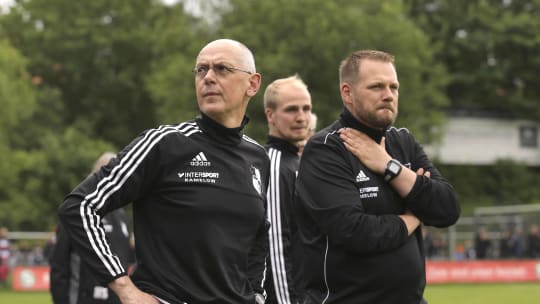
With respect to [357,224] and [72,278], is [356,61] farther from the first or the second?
[72,278]

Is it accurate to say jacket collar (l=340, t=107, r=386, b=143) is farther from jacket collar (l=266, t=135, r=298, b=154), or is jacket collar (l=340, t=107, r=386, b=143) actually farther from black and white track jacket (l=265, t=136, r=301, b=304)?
jacket collar (l=266, t=135, r=298, b=154)

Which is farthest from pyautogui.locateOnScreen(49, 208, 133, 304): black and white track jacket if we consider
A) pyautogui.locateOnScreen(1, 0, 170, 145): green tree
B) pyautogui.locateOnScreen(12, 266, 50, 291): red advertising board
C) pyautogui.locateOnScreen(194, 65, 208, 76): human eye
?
pyautogui.locateOnScreen(1, 0, 170, 145): green tree

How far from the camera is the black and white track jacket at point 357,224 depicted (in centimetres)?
511

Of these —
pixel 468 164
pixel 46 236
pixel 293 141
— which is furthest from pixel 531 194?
pixel 293 141

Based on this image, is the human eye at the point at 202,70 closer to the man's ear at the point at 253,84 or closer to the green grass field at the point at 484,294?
the man's ear at the point at 253,84

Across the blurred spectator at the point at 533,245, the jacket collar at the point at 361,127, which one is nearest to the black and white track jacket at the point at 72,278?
the jacket collar at the point at 361,127

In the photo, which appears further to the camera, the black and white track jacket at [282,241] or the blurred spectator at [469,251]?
the blurred spectator at [469,251]

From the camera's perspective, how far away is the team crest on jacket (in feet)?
17.0

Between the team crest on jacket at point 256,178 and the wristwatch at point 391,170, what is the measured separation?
72 centimetres

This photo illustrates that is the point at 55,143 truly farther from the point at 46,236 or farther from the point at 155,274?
the point at 155,274

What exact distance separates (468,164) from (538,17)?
32.6 feet

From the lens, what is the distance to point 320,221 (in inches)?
206

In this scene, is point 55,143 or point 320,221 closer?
point 320,221

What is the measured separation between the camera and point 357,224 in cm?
505
